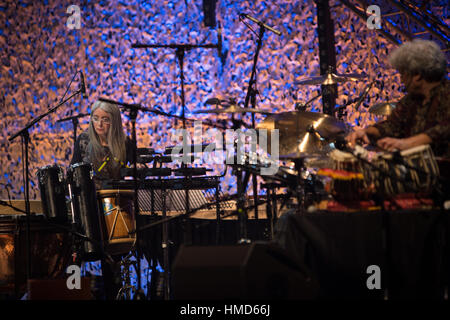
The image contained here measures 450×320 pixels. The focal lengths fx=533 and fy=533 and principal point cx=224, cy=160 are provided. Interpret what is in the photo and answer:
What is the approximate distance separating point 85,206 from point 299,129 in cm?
191

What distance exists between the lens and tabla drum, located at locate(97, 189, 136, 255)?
189 inches

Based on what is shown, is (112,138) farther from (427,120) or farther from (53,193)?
(427,120)

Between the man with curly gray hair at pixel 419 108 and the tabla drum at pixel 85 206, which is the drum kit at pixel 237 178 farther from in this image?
the man with curly gray hair at pixel 419 108

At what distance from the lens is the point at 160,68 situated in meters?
7.18

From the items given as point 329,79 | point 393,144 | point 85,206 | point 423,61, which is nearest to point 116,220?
point 85,206

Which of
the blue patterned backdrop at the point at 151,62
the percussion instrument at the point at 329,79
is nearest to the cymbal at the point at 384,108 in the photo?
the percussion instrument at the point at 329,79

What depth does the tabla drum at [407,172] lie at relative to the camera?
2.86 m

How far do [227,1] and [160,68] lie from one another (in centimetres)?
126

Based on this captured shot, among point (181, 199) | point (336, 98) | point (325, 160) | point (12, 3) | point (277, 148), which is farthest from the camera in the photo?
point (12, 3)

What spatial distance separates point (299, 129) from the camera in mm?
4340
